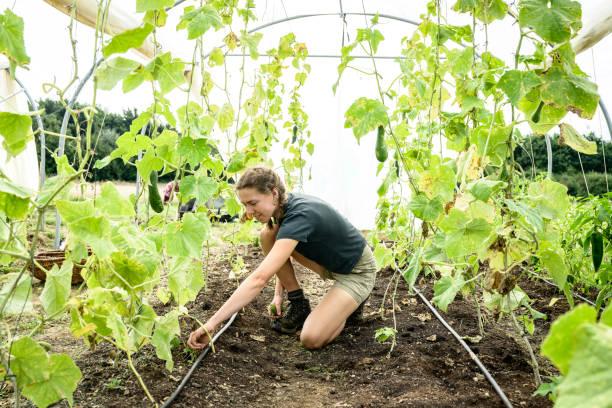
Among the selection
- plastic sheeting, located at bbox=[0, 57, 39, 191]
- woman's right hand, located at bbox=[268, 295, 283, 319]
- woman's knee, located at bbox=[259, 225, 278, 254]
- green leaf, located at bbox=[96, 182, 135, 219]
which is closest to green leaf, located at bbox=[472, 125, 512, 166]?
green leaf, located at bbox=[96, 182, 135, 219]

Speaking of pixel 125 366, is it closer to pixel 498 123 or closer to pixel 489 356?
pixel 489 356

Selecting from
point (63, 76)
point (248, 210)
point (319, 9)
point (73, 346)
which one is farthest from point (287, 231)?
point (63, 76)

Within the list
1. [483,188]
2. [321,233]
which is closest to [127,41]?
[483,188]

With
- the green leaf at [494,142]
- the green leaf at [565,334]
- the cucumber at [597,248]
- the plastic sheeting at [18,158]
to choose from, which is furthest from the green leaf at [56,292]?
the plastic sheeting at [18,158]

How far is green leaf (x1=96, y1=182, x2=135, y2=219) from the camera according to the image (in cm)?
152

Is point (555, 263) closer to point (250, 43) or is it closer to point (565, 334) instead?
point (565, 334)

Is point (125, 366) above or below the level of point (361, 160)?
below

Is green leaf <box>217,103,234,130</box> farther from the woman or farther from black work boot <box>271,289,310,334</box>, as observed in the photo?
black work boot <box>271,289,310,334</box>

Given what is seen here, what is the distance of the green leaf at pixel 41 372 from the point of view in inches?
48.5

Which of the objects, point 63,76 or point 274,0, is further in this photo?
point 63,76

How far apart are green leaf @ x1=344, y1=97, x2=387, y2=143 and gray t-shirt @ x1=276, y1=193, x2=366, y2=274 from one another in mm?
743

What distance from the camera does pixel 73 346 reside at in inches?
105

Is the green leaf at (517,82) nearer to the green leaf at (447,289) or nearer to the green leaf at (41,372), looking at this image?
the green leaf at (447,289)

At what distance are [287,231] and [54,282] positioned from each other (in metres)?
1.28
